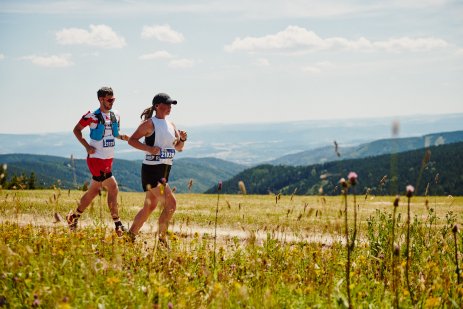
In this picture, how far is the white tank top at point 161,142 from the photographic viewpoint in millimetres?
7516

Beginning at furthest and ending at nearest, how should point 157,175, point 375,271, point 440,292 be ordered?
point 157,175 → point 375,271 → point 440,292

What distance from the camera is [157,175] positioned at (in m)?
7.52

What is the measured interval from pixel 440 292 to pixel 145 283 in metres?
2.79

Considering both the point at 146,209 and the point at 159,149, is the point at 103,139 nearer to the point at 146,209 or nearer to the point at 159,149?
the point at 159,149

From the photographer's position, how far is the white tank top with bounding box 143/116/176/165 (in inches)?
296

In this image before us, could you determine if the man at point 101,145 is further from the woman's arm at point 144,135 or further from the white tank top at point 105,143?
the woman's arm at point 144,135

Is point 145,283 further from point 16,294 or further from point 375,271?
point 375,271

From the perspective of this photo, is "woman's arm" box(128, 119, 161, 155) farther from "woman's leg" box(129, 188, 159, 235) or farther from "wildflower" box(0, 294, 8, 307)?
"wildflower" box(0, 294, 8, 307)

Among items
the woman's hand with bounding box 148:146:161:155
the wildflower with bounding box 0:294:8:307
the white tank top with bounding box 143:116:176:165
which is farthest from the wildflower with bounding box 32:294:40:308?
the white tank top with bounding box 143:116:176:165

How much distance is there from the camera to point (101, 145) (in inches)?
336

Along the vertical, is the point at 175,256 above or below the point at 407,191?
below

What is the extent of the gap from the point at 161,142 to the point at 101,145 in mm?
1589

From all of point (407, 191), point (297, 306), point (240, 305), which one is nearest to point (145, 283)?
point (240, 305)

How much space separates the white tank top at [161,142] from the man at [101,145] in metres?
1.03
